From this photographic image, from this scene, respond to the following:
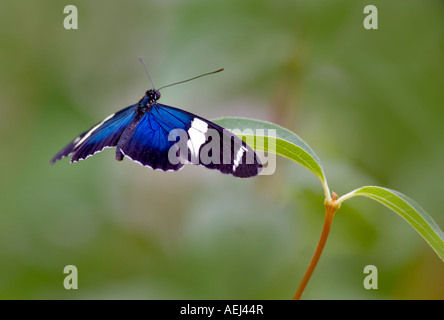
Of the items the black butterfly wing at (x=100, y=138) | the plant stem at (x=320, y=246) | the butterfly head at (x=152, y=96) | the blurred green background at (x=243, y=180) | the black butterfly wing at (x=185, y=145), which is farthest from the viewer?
the blurred green background at (x=243, y=180)

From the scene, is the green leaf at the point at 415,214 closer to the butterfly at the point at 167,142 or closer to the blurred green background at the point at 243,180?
the butterfly at the point at 167,142

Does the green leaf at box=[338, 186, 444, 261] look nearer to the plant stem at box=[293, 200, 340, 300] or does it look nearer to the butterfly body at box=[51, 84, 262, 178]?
the plant stem at box=[293, 200, 340, 300]

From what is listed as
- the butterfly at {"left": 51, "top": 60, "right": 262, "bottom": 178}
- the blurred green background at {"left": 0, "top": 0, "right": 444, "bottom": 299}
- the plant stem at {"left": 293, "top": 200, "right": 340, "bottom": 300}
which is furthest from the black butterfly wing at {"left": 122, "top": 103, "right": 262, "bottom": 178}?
the blurred green background at {"left": 0, "top": 0, "right": 444, "bottom": 299}

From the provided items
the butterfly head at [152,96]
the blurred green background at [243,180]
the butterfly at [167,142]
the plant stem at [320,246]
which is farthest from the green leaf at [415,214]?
the blurred green background at [243,180]

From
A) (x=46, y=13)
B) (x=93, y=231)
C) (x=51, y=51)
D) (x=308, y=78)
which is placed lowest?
(x=93, y=231)

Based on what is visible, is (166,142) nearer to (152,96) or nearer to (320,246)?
(152,96)
